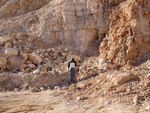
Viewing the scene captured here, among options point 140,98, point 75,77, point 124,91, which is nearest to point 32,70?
point 75,77

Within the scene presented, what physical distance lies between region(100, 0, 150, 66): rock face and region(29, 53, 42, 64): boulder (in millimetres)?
2954

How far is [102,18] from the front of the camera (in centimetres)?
802

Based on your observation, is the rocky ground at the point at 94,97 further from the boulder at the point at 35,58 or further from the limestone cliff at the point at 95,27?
the boulder at the point at 35,58

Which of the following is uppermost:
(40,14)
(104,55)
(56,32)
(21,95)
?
(40,14)

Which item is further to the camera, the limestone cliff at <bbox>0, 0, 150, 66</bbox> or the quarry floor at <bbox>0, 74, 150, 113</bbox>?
the limestone cliff at <bbox>0, 0, 150, 66</bbox>

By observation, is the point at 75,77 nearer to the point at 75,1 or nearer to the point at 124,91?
the point at 124,91

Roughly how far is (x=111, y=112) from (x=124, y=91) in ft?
3.17

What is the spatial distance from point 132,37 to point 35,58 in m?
4.16

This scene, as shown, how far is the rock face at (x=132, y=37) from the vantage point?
18.8ft

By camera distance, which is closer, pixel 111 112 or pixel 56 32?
pixel 111 112

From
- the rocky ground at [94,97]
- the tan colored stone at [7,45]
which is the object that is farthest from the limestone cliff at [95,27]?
the tan colored stone at [7,45]

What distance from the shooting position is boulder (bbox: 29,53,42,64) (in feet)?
23.2

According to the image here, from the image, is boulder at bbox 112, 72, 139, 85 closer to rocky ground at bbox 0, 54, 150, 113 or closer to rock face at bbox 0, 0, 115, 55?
rocky ground at bbox 0, 54, 150, 113

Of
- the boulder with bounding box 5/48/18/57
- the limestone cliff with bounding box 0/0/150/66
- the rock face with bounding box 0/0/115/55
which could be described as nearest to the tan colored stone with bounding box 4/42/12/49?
the boulder with bounding box 5/48/18/57
